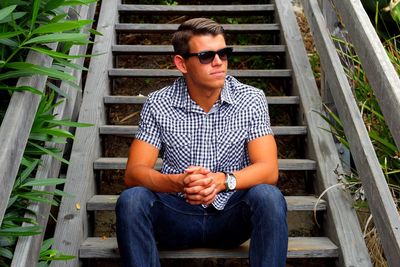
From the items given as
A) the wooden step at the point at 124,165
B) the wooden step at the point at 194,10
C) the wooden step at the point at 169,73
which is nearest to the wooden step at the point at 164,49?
the wooden step at the point at 169,73

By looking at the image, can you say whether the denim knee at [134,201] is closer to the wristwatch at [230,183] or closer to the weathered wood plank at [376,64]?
the wristwatch at [230,183]

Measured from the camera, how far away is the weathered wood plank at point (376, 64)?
97.5 inches

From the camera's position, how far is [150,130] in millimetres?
3006

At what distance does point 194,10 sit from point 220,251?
2.35 m

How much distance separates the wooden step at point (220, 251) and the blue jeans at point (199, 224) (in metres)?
0.03

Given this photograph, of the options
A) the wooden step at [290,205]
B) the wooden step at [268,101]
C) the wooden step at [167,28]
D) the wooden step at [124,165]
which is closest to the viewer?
the wooden step at [290,205]

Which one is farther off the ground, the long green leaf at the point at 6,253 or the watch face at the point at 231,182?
the watch face at the point at 231,182

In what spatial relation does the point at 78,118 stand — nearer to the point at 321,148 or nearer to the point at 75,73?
the point at 75,73

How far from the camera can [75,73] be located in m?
3.83

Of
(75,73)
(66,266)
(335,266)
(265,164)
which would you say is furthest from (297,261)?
(75,73)

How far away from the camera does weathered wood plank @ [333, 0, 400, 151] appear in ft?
8.13

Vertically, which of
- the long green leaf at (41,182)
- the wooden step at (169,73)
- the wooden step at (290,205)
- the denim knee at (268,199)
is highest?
the wooden step at (169,73)

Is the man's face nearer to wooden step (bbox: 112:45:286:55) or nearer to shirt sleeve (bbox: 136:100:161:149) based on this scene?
shirt sleeve (bbox: 136:100:161:149)

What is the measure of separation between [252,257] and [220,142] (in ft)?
1.58
